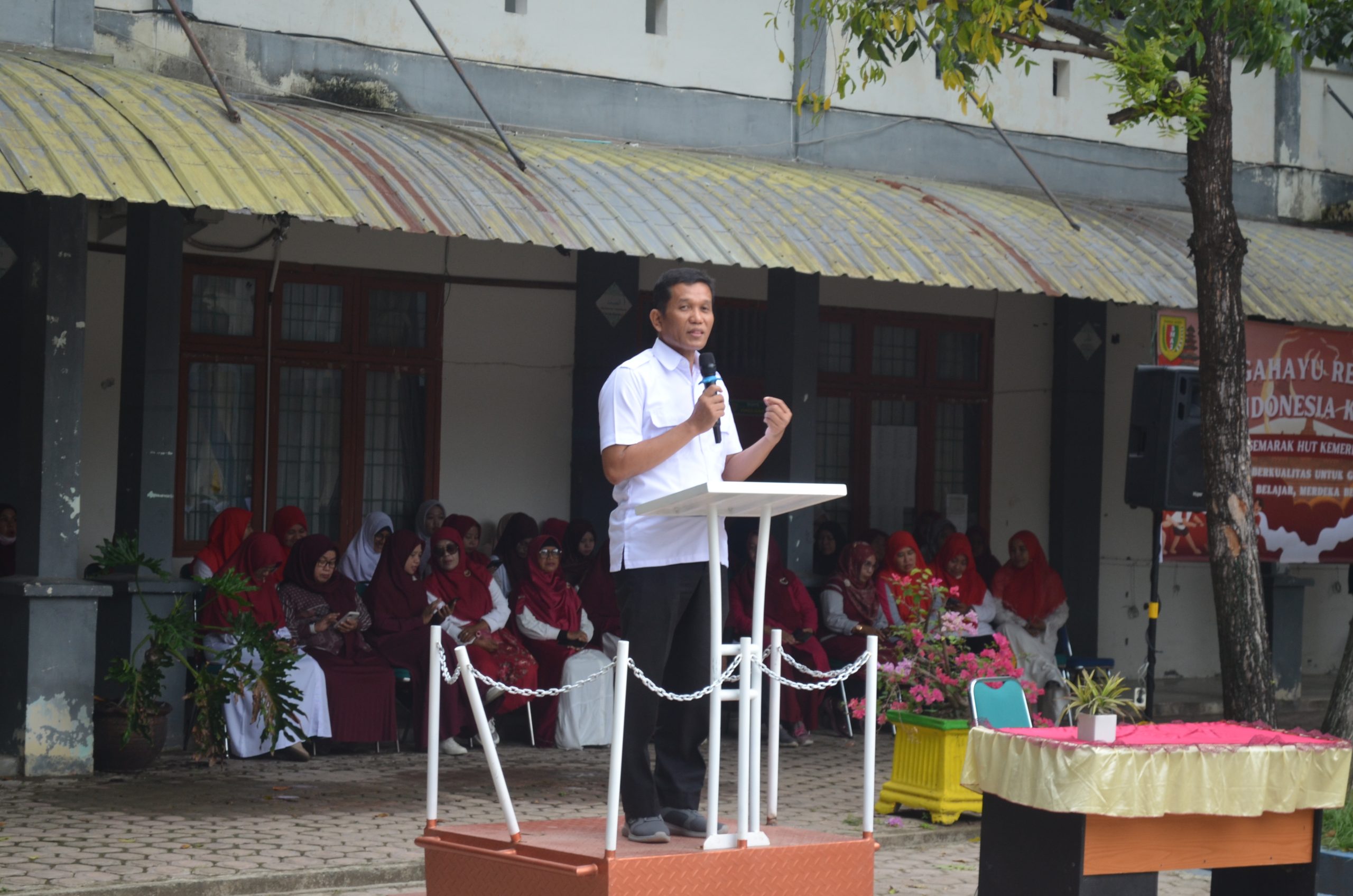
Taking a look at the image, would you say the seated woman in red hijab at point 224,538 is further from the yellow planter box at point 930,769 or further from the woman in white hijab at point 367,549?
the yellow planter box at point 930,769

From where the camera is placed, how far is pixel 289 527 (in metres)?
10.0

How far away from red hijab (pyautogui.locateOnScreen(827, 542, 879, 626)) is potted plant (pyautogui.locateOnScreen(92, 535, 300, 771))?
12.4ft

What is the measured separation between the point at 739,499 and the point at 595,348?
714 centimetres

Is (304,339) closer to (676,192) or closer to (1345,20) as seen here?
(676,192)

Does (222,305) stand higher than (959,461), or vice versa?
(222,305)

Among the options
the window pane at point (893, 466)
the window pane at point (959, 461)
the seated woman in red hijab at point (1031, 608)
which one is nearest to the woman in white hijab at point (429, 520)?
the window pane at point (893, 466)

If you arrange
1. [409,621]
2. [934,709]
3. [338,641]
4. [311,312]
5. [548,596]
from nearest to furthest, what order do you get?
[934,709] → [338,641] → [409,621] → [548,596] → [311,312]

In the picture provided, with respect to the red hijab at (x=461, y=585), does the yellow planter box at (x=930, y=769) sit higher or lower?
lower

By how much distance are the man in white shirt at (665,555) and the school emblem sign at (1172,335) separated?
6232mm

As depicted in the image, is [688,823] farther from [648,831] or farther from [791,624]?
[791,624]

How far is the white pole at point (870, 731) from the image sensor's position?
185 inches

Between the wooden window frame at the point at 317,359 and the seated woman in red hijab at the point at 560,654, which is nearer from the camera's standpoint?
the seated woman in red hijab at the point at 560,654

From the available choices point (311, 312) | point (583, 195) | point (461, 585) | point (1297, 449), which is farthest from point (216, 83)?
point (1297, 449)

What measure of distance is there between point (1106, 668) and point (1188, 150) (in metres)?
4.60
